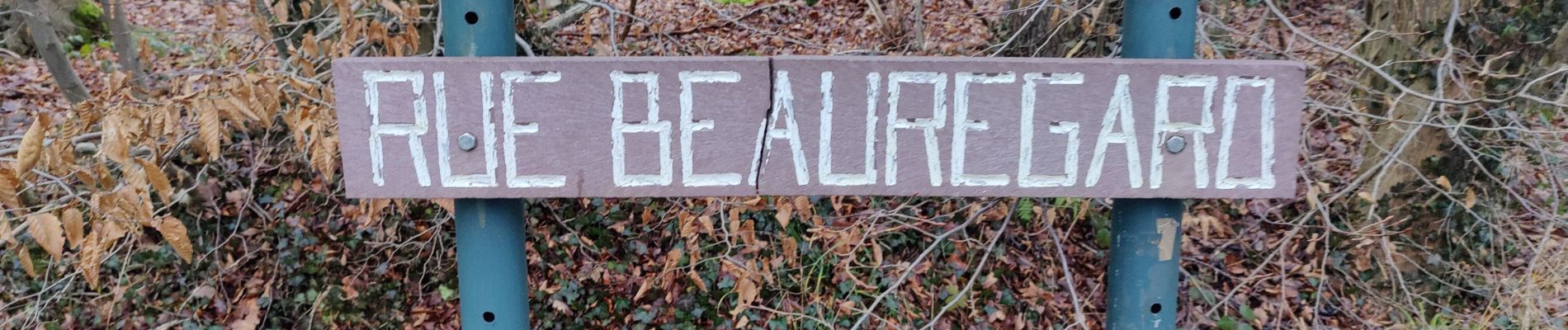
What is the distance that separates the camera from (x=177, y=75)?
108 inches

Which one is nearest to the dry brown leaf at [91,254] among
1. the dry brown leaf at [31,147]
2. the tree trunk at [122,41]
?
the dry brown leaf at [31,147]

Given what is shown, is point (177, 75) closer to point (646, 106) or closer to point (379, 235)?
point (379, 235)

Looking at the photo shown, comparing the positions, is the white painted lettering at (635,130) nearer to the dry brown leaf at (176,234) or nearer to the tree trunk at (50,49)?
the dry brown leaf at (176,234)

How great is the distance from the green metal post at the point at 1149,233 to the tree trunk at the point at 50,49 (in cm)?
394

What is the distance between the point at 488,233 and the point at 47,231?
2.94 feet

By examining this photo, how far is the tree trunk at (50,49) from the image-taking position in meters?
3.58

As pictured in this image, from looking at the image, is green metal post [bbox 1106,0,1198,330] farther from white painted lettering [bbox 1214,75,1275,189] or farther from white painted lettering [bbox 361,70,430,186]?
white painted lettering [bbox 361,70,430,186]

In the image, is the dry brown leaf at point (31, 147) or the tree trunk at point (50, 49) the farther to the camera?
the tree trunk at point (50, 49)

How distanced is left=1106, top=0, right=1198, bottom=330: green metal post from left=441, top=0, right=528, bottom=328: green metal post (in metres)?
1.14

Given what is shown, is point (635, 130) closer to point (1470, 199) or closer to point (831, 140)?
point (831, 140)

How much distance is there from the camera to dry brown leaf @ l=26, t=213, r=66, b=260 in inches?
68.9

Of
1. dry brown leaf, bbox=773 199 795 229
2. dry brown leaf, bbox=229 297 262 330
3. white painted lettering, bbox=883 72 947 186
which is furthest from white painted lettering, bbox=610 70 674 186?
dry brown leaf, bbox=229 297 262 330

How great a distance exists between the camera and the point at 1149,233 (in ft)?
5.57

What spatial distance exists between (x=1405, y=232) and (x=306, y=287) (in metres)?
4.57
